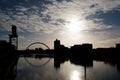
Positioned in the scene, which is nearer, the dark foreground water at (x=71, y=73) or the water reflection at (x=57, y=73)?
the water reflection at (x=57, y=73)

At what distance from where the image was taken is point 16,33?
165 meters

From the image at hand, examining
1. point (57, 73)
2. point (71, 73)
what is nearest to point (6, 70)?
point (57, 73)

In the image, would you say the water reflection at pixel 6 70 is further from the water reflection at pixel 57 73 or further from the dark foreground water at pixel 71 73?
the dark foreground water at pixel 71 73

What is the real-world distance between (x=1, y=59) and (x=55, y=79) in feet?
89.7

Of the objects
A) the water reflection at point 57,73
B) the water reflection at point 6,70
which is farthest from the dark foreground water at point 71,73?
the water reflection at point 6,70

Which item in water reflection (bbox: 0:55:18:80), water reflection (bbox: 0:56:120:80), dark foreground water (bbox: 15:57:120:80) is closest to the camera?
water reflection (bbox: 0:55:18:80)

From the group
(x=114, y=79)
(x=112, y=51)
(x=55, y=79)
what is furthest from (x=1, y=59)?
(x=112, y=51)

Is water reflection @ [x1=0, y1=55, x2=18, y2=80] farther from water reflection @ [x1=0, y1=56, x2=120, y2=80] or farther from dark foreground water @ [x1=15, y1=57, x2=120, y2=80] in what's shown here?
dark foreground water @ [x1=15, y1=57, x2=120, y2=80]

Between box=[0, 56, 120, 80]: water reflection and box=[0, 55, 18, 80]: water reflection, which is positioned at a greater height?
box=[0, 55, 18, 80]: water reflection

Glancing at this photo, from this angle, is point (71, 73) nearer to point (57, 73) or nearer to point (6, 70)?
point (57, 73)

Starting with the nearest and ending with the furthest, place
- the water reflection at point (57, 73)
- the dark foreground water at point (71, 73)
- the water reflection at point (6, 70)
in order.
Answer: the water reflection at point (6, 70), the water reflection at point (57, 73), the dark foreground water at point (71, 73)

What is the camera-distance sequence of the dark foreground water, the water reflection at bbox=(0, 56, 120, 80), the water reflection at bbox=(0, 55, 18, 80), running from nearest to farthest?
the water reflection at bbox=(0, 55, 18, 80) < the water reflection at bbox=(0, 56, 120, 80) < the dark foreground water

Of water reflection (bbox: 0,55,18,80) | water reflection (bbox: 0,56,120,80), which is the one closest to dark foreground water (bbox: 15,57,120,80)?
water reflection (bbox: 0,56,120,80)

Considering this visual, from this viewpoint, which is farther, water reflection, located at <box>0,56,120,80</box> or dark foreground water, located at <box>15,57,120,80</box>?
dark foreground water, located at <box>15,57,120,80</box>
